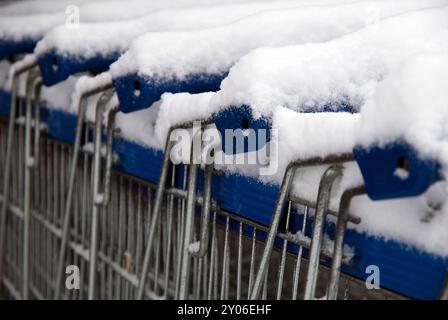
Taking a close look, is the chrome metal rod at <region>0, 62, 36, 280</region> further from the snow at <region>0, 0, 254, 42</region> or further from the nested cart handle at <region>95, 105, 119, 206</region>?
the nested cart handle at <region>95, 105, 119, 206</region>

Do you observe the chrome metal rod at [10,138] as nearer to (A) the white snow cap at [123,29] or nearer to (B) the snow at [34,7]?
(A) the white snow cap at [123,29]

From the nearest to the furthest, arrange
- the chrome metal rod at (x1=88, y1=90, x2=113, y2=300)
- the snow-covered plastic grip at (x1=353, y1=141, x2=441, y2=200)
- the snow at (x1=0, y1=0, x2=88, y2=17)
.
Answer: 1. the snow-covered plastic grip at (x1=353, y1=141, x2=441, y2=200)
2. the chrome metal rod at (x1=88, y1=90, x2=113, y2=300)
3. the snow at (x1=0, y1=0, x2=88, y2=17)

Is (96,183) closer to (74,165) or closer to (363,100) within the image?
(74,165)

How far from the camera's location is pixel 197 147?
1288 mm

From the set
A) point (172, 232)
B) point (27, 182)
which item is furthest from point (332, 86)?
point (27, 182)

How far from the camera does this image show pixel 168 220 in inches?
59.0

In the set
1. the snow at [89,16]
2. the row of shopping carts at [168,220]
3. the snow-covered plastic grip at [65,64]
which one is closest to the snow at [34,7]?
the snow at [89,16]

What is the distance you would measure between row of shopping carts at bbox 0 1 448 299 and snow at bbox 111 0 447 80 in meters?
0.05

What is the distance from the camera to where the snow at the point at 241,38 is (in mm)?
1346

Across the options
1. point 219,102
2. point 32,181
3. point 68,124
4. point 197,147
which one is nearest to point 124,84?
point 197,147

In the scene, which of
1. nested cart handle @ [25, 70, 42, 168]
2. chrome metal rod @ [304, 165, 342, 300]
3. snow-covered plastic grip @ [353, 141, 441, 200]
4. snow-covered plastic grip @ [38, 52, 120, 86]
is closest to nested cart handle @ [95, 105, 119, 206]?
snow-covered plastic grip @ [38, 52, 120, 86]

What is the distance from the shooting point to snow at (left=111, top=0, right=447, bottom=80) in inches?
53.0

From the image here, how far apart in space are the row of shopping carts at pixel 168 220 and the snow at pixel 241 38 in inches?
1.8
